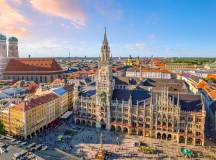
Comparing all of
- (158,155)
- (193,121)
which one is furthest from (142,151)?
(193,121)

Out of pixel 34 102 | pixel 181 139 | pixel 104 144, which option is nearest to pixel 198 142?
pixel 181 139

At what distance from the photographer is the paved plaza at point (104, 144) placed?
8550 centimetres

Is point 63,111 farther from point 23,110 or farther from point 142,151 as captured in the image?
point 142,151

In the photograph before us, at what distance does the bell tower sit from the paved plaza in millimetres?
5857

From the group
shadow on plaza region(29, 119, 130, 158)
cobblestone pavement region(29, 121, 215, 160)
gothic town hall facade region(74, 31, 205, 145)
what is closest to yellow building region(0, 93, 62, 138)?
shadow on plaza region(29, 119, 130, 158)

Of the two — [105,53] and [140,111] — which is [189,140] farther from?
[105,53]

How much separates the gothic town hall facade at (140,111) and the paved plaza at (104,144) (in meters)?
4.39

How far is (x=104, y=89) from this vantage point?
111 m

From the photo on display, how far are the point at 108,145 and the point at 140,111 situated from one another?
22284 millimetres

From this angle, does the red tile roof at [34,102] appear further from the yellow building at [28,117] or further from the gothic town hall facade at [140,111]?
the gothic town hall facade at [140,111]

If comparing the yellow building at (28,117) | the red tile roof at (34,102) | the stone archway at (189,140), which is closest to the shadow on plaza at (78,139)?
the yellow building at (28,117)

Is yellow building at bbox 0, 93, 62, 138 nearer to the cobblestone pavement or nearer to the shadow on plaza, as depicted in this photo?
the shadow on plaza

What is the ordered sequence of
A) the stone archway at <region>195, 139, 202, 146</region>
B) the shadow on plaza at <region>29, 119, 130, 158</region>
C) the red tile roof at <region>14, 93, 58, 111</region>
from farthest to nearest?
1. the red tile roof at <region>14, 93, 58, 111</region>
2. the stone archway at <region>195, 139, 202, 146</region>
3. the shadow on plaza at <region>29, 119, 130, 158</region>

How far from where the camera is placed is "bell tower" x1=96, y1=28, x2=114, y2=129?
110 metres
